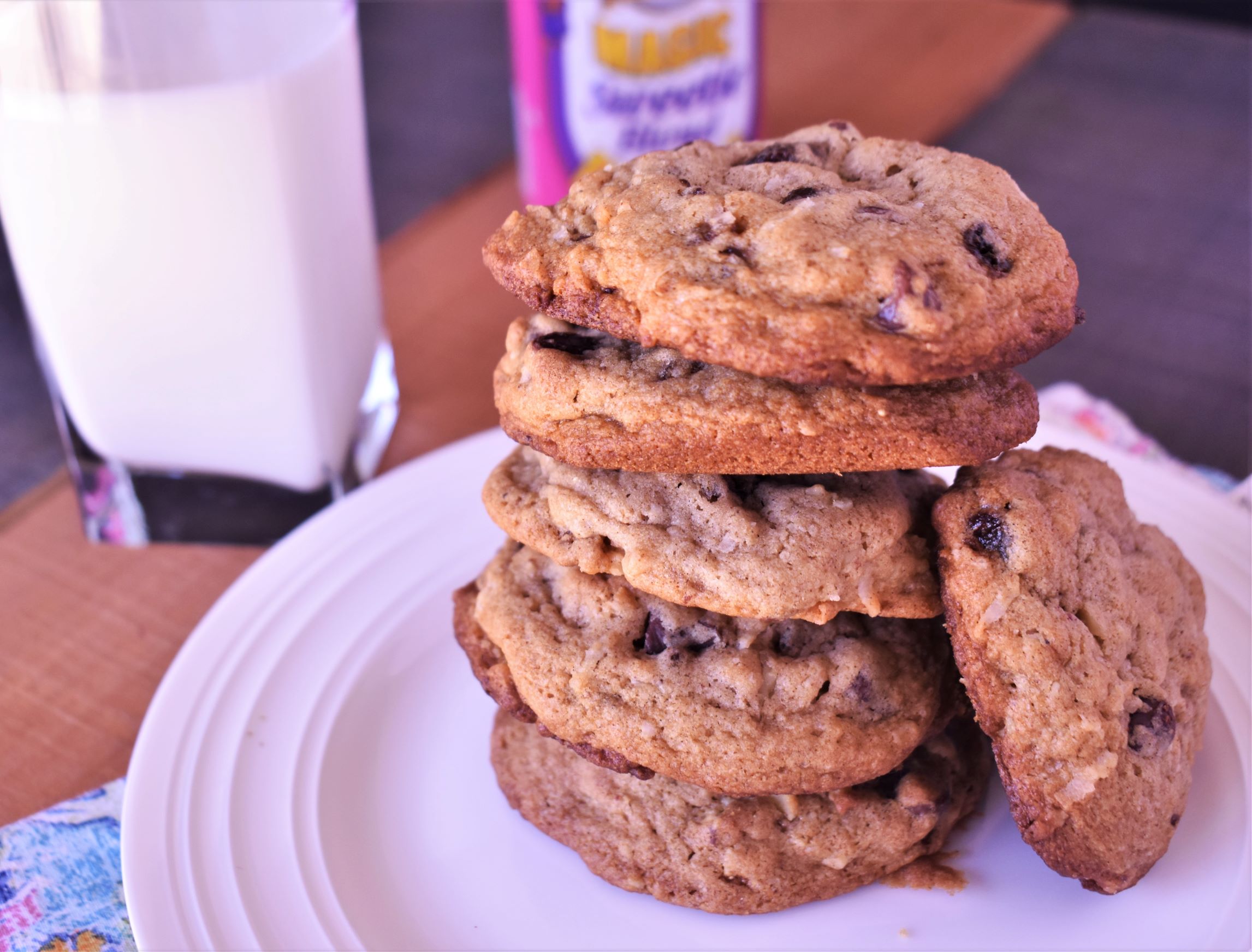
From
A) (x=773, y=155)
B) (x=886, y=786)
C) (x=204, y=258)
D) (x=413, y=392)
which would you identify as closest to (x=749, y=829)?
(x=886, y=786)

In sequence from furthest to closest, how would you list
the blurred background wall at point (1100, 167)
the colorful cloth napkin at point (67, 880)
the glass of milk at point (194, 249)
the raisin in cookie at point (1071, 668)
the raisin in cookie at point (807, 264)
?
the blurred background wall at point (1100, 167)
the glass of milk at point (194, 249)
the colorful cloth napkin at point (67, 880)
the raisin in cookie at point (1071, 668)
the raisin in cookie at point (807, 264)

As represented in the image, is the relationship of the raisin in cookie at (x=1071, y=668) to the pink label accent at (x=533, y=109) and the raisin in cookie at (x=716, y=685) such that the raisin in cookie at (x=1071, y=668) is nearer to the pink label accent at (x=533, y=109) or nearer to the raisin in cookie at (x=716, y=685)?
the raisin in cookie at (x=716, y=685)

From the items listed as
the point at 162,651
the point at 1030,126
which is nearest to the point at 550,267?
the point at 162,651

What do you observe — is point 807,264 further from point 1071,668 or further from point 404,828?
point 404,828

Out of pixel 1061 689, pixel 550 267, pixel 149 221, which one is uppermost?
pixel 550 267

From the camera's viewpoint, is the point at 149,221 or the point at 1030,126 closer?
the point at 149,221

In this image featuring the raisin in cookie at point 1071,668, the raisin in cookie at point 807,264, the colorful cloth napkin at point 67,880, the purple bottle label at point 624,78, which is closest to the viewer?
the raisin in cookie at point 807,264

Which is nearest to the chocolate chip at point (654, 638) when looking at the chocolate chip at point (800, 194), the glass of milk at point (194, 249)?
the chocolate chip at point (800, 194)

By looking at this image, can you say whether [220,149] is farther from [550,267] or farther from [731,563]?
[731,563]
